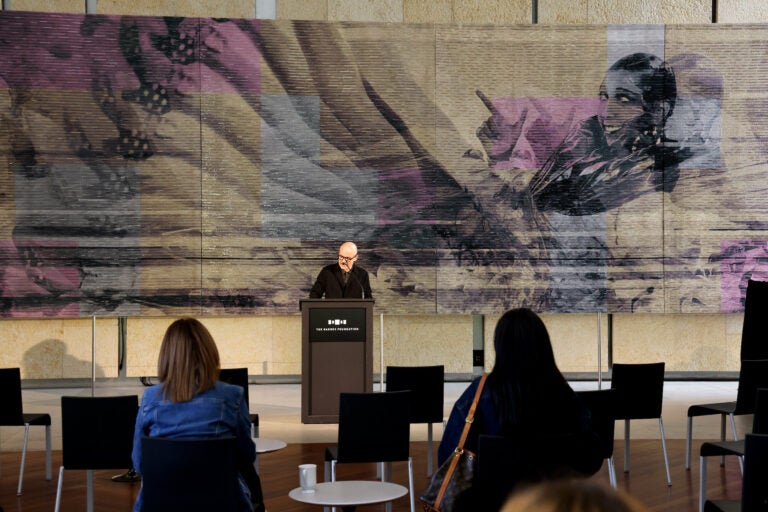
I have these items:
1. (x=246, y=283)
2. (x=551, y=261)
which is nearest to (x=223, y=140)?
(x=246, y=283)

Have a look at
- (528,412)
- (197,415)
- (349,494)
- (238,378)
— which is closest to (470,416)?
(528,412)

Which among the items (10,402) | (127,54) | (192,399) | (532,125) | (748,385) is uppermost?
(127,54)

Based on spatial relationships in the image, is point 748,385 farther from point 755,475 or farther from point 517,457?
point 517,457

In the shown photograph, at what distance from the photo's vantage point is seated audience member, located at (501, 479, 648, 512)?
0.92 meters

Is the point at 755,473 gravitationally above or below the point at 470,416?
below

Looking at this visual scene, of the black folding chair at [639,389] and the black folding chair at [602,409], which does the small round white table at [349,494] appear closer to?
the black folding chair at [602,409]

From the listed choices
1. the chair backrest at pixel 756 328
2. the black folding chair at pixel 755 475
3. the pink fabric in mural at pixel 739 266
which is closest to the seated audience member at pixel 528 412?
the black folding chair at pixel 755 475

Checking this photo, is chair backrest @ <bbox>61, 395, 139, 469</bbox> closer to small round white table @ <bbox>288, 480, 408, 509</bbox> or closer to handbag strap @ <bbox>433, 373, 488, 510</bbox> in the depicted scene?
small round white table @ <bbox>288, 480, 408, 509</bbox>

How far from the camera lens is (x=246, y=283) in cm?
1049

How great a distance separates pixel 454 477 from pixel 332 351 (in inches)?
190

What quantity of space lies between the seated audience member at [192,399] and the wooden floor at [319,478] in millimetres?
2091

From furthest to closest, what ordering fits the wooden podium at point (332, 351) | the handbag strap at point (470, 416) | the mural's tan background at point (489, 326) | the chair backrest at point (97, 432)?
1. the mural's tan background at point (489, 326)
2. the wooden podium at point (332, 351)
3. the chair backrest at point (97, 432)
4. the handbag strap at point (470, 416)

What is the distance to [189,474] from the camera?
11.5ft

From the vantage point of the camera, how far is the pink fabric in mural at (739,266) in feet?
35.5
